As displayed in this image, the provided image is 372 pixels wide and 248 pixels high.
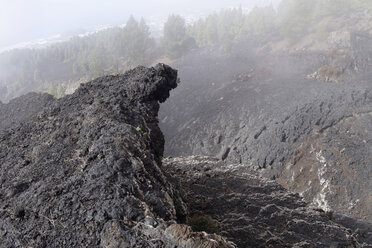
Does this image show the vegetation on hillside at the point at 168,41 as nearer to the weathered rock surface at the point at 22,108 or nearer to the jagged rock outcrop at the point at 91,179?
the weathered rock surface at the point at 22,108

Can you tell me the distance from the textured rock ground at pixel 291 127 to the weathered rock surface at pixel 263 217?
5.32m

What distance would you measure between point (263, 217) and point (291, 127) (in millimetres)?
14331

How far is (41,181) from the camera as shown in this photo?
6.75 m

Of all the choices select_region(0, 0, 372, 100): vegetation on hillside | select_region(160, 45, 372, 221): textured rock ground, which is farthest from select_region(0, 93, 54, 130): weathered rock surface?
select_region(0, 0, 372, 100): vegetation on hillside

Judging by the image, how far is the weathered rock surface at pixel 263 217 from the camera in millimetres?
10166

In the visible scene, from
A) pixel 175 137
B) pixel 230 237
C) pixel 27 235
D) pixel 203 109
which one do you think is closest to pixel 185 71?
pixel 203 109

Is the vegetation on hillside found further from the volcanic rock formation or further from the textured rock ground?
the volcanic rock formation

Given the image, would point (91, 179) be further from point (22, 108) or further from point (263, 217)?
point (22, 108)

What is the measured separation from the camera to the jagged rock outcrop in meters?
5.11

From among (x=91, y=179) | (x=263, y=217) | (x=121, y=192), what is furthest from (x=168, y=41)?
(x=121, y=192)

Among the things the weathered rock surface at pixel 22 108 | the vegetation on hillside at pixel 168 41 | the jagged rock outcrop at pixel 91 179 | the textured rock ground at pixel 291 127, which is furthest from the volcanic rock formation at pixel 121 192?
the vegetation on hillside at pixel 168 41

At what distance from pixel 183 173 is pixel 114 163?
958 cm

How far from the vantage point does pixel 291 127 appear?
24297mm

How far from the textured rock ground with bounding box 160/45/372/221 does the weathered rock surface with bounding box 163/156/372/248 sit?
5.32 metres
